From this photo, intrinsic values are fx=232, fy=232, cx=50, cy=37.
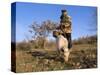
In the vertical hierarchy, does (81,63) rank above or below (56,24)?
below

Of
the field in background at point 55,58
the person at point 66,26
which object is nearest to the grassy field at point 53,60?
the field in background at point 55,58

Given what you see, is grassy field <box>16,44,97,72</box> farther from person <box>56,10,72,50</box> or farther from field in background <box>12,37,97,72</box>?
person <box>56,10,72,50</box>

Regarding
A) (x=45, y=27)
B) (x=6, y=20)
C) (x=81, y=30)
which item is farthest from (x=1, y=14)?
(x=81, y=30)

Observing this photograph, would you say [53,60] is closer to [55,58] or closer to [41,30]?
[55,58]

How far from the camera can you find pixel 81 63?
2340 mm

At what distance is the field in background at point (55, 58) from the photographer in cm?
209

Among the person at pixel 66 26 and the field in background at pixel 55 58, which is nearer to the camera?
the field in background at pixel 55 58

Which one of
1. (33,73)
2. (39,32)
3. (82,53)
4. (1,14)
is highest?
(1,14)

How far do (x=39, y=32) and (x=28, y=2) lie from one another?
0.97 ft

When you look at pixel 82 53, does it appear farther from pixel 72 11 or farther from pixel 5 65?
pixel 5 65

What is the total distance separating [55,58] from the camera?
2.22m

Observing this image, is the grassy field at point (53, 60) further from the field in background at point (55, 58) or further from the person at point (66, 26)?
the person at point (66, 26)

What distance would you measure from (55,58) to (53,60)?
0.09ft

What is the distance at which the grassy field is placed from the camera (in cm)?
209
